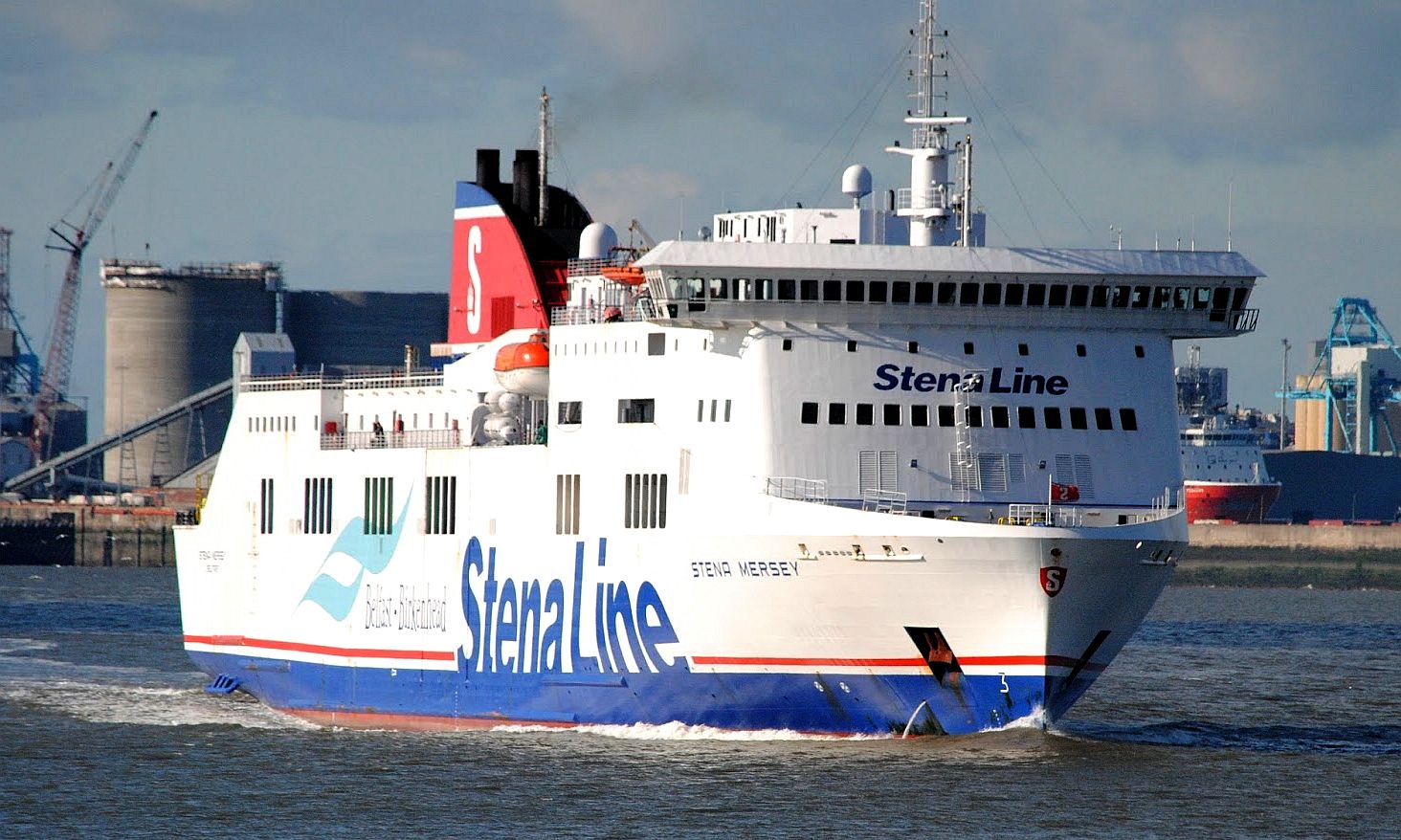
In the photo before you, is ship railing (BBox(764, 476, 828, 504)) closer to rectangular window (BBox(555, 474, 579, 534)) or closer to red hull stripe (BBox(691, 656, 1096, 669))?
red hull stripe (BBox(691, 656, 1096, 669))

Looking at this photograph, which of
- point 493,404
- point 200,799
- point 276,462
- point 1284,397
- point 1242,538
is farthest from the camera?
point 1284,397

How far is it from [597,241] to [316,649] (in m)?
9.22

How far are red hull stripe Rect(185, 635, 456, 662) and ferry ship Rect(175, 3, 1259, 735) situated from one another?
0.18m

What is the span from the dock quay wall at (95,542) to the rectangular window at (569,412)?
296 ft

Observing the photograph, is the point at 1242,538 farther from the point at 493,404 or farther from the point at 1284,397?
the point at 493,404

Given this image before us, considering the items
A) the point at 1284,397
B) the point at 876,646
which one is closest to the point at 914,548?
the point at 876,646

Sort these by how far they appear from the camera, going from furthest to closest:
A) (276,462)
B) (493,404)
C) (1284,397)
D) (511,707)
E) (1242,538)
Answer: (1284,397)
(1242,538)
(276,462)
(493,404)
(511,707)

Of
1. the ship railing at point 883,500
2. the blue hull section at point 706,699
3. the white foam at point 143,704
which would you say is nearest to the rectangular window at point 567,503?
the blue hull section at point 706,699

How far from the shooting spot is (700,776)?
31797mm

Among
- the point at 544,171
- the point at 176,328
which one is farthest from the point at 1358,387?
the point at 544,171

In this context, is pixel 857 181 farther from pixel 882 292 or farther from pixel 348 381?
pixel 348 381

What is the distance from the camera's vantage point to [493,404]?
132ft

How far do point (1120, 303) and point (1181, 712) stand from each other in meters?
10.3

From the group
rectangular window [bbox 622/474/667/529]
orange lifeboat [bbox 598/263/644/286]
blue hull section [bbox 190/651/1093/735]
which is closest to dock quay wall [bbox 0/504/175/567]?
blue hull section [bbox 190/651/1093/735]
